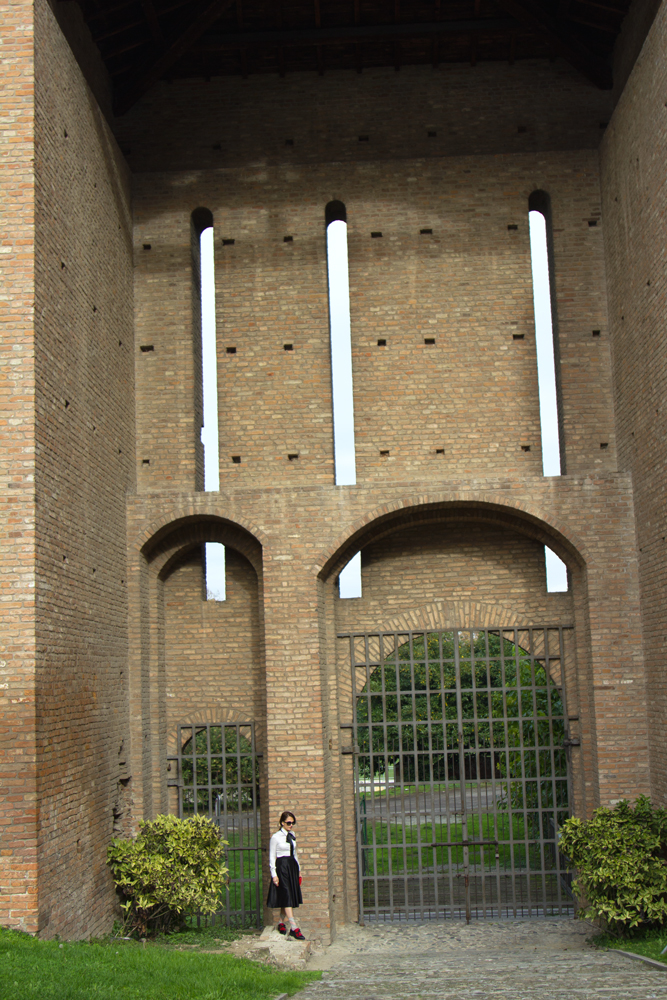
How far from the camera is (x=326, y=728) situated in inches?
428

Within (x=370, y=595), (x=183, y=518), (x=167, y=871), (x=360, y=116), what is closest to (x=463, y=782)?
(x=370, y=595)

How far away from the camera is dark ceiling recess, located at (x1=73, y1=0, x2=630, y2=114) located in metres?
11.4

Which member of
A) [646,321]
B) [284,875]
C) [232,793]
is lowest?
[284,875]

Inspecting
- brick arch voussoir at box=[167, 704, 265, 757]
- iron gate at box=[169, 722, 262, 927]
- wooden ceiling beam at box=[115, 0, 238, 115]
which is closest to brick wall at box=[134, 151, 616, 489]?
wooden ceiling beam at box=[115, 0, 238, 115]

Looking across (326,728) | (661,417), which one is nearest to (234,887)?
(326,728)

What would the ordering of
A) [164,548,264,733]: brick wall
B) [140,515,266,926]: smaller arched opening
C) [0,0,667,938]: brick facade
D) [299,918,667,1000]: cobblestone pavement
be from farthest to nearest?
[164,548,264,733]: brick wall, [140,515,266,926]: smaller arched opening, [0,0,667,938]: brick facade, [299,918,667,1000]: cobblestone pavement

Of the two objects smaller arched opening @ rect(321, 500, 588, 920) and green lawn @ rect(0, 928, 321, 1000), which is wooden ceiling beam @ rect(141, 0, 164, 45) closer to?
smaller arched opening @ rect(321, 500, 588, 920)

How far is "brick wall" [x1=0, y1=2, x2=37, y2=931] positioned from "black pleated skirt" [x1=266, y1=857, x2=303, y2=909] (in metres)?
2.96

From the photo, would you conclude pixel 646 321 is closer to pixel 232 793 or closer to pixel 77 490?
pixel 77 490

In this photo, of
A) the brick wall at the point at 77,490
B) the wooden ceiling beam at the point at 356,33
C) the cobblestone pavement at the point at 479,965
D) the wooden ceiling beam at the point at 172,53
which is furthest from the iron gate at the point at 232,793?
the wooden ceiling beam at the point at 356,33

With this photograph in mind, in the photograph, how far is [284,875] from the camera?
9594 mm

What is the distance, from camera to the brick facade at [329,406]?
10195 mm

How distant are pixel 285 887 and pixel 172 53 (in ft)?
32.1

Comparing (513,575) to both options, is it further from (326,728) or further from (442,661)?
(326,728)
